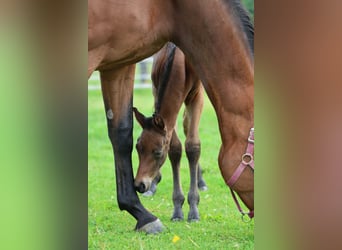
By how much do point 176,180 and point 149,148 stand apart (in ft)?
1.65

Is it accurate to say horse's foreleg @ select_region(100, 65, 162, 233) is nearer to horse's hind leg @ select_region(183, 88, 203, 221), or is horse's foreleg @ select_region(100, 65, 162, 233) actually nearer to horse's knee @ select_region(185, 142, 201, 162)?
horse's hind leg @ select_region(183, 88, 203, 221)

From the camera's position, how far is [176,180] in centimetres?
402

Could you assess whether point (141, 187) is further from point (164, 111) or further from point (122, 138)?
point (164, 111)

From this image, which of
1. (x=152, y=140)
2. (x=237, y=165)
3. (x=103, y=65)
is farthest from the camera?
(x=152, y=140)

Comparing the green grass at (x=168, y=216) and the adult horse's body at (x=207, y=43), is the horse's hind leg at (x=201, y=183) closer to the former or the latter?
the green grass at (x=168, y=216)

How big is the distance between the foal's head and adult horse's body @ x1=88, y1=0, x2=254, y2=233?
618 millimetres

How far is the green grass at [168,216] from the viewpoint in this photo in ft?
10.5

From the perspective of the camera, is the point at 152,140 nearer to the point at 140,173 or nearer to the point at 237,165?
the point at 140,173

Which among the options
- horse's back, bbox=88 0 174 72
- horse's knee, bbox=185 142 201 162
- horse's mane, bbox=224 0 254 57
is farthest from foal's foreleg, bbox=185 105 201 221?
horse's mane, bbox=224 0 254 57

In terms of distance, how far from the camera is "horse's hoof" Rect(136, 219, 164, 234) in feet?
11.4
